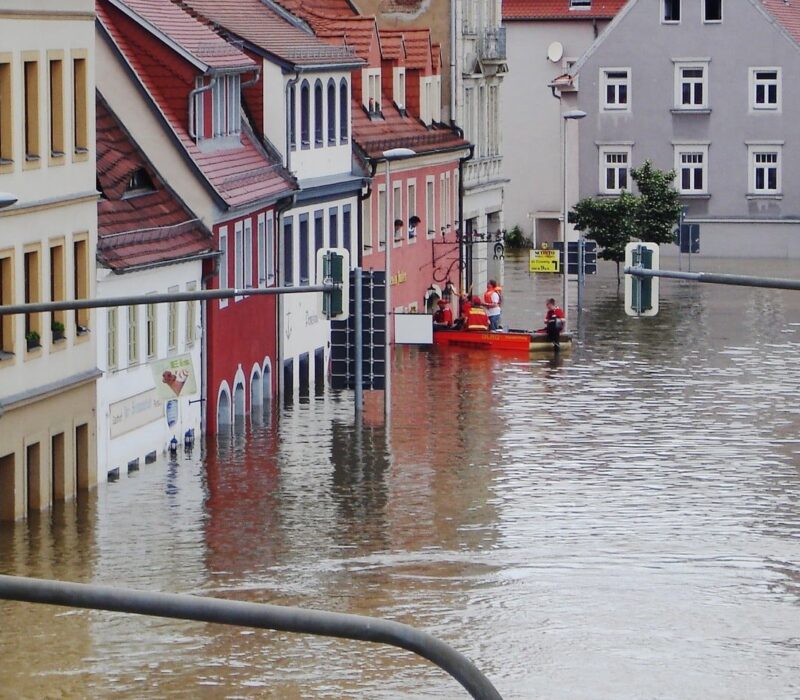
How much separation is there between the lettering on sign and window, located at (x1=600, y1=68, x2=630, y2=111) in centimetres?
4900

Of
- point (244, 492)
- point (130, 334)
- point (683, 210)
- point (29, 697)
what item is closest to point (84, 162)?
point (130, 334)

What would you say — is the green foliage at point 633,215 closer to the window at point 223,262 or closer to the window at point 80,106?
the window at point 223,262

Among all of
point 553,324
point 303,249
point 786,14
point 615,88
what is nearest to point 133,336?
point 303,249

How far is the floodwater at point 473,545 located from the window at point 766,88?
33448mm

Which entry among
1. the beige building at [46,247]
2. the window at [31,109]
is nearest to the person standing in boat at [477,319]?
the beige building at [46,247]

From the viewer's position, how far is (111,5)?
42.6m

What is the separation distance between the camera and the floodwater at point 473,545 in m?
23.6

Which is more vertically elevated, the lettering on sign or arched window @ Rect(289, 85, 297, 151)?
arched window @ Rect(289, 85, 297, 151)

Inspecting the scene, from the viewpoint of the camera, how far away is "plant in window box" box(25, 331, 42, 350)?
33.3 meters

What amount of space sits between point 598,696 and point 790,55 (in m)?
65.3

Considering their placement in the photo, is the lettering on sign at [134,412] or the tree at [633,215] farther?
the tree at [633,215]

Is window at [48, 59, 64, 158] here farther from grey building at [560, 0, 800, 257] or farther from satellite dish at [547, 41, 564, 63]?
satellite dish at [547, 41, 564, 63]

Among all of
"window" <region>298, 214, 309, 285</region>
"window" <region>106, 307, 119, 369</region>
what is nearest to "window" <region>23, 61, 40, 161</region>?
"window" <region>106, 307, 119, 369</region>

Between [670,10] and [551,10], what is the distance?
7.76 meters
